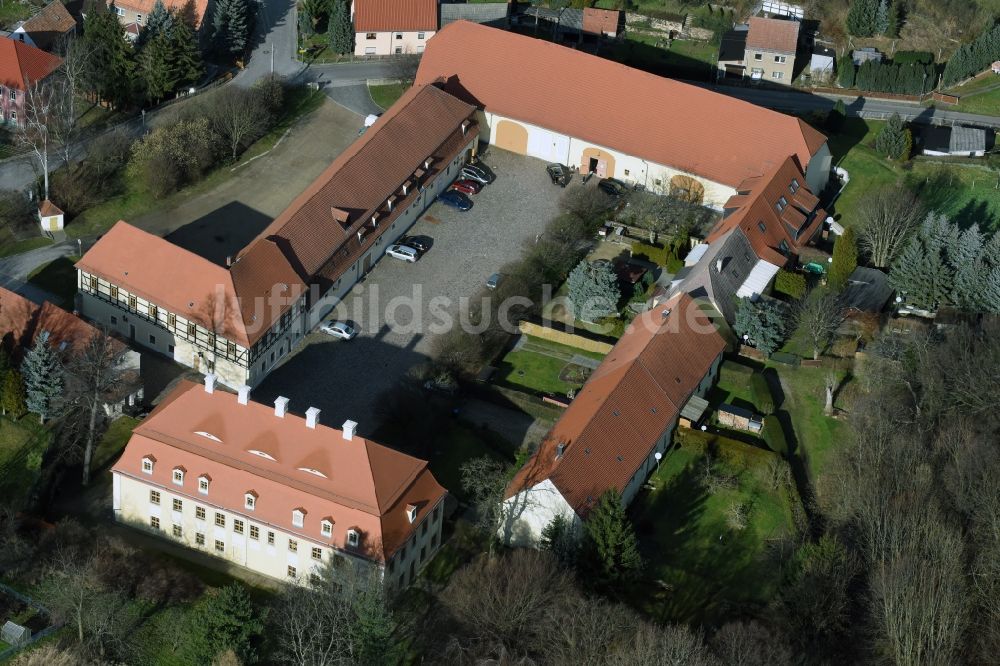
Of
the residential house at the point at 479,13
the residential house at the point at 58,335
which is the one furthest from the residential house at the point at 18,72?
the residential house at the point at 479,13

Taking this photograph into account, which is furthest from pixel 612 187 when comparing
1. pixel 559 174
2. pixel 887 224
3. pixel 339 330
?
pixel 339 330

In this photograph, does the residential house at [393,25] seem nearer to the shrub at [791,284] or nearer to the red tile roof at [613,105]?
the red tile roof at [613,105]

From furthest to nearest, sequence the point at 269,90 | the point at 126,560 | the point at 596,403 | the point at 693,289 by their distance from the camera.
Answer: the point at 269,90
the point at 693,289
the point at 596,403
the point at 126,560

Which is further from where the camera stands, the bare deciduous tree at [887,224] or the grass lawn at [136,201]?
the grass lawn at [136,201]

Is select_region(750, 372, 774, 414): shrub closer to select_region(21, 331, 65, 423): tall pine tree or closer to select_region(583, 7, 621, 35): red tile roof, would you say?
select_region(21, 331, 65, 423): tall pine tree

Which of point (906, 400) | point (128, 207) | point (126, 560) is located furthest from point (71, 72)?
point (906, 400)

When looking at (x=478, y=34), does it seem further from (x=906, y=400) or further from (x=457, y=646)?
(x=457, y=646)

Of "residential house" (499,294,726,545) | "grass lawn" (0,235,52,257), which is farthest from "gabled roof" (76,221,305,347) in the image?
"residential house" (499,294,726,545)

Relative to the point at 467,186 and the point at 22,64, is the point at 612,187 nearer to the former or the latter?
the point at 467,186
